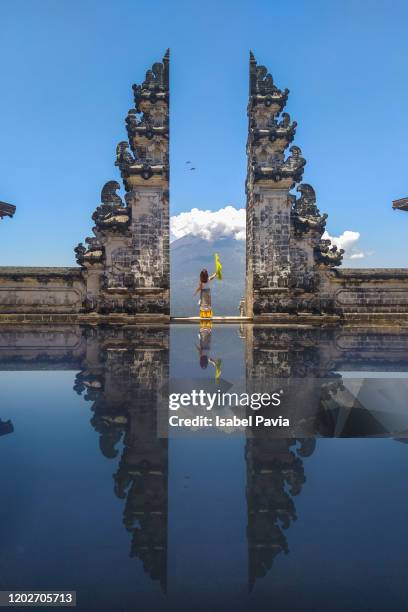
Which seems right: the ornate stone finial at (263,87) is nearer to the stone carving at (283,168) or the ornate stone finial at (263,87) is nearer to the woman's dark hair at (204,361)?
the stone carving at (283,168)

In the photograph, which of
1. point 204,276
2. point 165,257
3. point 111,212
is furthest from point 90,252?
point 204,276

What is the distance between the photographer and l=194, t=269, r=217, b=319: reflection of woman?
12.8 m

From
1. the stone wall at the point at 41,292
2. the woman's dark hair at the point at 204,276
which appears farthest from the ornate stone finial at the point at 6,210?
the woman's dark hair at the point at 204,276

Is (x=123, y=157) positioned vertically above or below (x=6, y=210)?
above

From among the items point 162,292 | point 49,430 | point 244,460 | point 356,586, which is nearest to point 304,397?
point 244,460

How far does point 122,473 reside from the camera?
6.72 feet

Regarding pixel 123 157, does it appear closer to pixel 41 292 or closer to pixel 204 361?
pixel 41 292

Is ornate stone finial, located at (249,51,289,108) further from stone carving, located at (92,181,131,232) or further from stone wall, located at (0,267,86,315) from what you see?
A: stone wall, located at (0,267,86,315)

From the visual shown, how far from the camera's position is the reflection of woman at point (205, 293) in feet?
41.9

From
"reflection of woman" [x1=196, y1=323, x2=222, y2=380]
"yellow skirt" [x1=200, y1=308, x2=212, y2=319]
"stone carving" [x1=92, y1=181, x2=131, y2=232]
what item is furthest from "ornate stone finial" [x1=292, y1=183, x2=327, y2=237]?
"reflection of woman" [x1=196, y1=323, x2=222, y2=380]

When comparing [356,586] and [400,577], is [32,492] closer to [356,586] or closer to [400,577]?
[356,586]

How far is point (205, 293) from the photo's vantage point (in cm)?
1315

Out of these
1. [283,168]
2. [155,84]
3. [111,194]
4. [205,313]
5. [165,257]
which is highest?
[155,84]

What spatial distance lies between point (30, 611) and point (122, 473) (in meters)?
0.87
